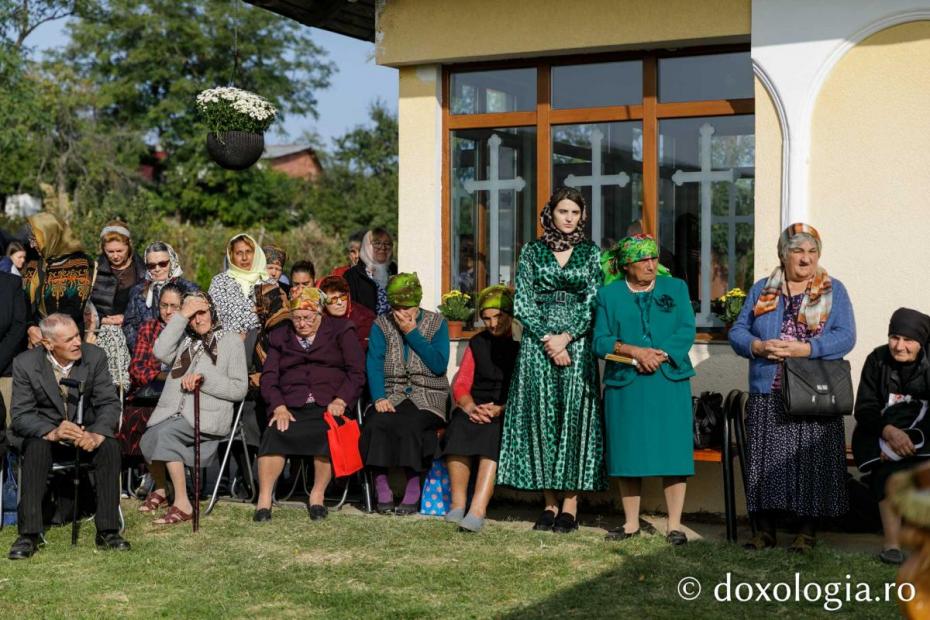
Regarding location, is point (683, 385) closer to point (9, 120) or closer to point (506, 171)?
point (506, 171)

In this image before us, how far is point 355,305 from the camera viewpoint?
9.66 metres

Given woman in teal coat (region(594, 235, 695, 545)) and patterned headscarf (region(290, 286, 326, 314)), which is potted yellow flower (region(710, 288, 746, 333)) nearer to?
woman in teal coat (region(594, 235, 695, 545))

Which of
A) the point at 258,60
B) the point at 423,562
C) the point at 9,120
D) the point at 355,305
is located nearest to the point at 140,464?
the point at 355,305

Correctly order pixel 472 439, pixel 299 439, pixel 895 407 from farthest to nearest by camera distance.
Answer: pixel 299 439
pixel 472 439
pixel 895 407

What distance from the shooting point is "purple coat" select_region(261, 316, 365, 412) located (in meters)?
8.81

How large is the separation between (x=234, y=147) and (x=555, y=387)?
3250 millimetres

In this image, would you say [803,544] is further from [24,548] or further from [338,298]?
[24,548]

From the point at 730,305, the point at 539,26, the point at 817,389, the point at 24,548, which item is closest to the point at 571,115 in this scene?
the point at 539,26

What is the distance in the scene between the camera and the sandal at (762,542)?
7340mm

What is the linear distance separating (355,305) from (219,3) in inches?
1645

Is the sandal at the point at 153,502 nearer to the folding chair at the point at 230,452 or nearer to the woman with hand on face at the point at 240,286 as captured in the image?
the folding chair at the point at 230,452

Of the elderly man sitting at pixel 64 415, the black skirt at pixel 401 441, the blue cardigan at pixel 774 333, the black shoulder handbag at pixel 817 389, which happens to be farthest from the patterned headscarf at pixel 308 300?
the black shoulder handbag at pixel 817 389

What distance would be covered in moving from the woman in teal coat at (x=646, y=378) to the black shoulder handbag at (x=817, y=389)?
27.4 inches

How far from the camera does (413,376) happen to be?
889 cm
